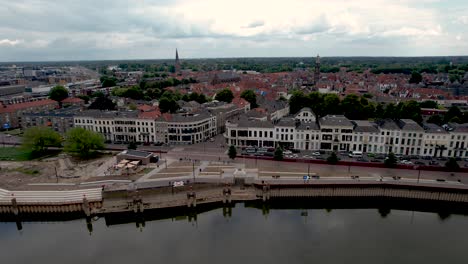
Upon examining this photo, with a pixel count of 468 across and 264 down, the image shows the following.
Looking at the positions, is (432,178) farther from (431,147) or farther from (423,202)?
(431,147)

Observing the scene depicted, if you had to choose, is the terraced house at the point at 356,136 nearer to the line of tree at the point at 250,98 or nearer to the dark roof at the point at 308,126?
Result: the dark roof at the point at 308,126

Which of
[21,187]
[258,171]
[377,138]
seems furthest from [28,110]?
[377,138]

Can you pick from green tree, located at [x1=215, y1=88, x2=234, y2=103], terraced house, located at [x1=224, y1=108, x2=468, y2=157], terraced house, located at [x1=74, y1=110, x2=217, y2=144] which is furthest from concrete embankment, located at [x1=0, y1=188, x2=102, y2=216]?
green tree, located at [x1=215, y1=88, x2=234, y2=103]

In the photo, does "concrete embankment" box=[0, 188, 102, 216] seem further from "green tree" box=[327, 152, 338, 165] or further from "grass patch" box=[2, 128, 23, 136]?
"grass patch" box=[2, 128, 23, 136]

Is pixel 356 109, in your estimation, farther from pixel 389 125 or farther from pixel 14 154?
pixel 14 154

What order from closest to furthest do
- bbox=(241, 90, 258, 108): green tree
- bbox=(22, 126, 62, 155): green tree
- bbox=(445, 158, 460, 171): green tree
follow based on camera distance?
bbox=(445, 158, 460, 171): green tree, bbox=(22, 126, 62, 155): green tree, bbox=(241, 90, 258, 108): green tree

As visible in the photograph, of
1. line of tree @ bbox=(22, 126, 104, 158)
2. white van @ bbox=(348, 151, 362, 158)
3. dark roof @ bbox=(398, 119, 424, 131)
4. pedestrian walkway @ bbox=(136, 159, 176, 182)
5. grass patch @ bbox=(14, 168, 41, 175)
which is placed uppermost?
dark roof @ bbox=(398, 119, 424, 131)

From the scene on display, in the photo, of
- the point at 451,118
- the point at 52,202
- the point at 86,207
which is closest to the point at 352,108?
the point at 451,118

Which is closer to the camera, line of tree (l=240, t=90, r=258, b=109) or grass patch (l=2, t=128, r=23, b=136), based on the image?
grass patch (l=2, t=128, r=23, b=136)
